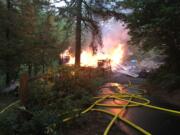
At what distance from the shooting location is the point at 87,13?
16094 millimetres

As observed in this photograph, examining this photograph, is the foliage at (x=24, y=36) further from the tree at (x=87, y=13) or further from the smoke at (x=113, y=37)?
the smoke at (x=113, y=37)

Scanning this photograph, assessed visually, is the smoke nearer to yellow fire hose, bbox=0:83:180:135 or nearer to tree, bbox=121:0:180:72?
tree, bbox=121:0:180:72

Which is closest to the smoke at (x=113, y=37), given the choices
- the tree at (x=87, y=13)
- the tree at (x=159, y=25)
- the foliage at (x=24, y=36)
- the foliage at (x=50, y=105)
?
the tree at (x=87, y=13)

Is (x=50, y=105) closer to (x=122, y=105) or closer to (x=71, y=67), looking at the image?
(x=122, y=105)

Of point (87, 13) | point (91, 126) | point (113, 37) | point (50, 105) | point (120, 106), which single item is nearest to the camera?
point (91, 126)

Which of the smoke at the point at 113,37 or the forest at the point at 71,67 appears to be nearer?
the forest at the point at 71,67

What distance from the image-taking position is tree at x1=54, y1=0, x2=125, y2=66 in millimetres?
15289

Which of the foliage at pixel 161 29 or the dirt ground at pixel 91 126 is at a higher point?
the foliage at pixel 161 29

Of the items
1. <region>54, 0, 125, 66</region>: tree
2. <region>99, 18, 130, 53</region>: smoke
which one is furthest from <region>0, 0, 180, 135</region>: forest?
<region>99, 18, 130, 53</region>: smoke

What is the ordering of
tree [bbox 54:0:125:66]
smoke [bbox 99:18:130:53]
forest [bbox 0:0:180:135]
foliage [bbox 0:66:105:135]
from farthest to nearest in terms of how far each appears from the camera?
1. smoke [bbox 99:18:130:53]
2. tree [bbox 54:0:125:66]
3. forest [bbox 0:0:180:135]
4. foliage [bbox 0:66:105:135]

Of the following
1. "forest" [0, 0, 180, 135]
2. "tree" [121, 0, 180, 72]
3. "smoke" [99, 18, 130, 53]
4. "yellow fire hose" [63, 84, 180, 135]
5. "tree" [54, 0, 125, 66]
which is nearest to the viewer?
"yellow fire hose" [63, 84, 180, 135]

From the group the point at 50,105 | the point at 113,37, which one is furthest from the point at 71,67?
the point at 113,37

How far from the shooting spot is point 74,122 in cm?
602

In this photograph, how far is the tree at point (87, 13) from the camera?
15289 mm
